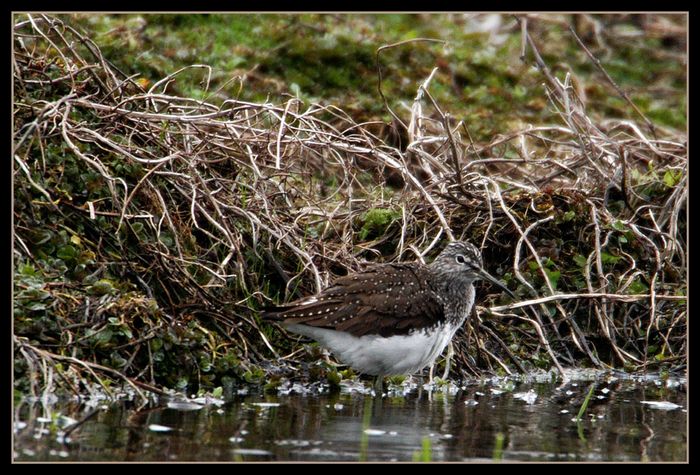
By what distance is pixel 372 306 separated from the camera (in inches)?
267

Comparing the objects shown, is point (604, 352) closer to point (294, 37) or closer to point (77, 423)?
point (77, 423)

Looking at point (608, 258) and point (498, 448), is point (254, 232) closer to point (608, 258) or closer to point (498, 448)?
point (498, 448)

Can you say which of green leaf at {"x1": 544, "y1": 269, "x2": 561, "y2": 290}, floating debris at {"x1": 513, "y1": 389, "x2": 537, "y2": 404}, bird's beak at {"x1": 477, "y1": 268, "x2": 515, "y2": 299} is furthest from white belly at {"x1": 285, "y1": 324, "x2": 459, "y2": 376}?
green leaf at {"x1": 544, "y1": 269, "x2": 561, "y2": 290}

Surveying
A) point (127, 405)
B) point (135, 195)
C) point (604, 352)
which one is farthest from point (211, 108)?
point (604, 352)

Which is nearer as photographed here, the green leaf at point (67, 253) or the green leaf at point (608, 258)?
the green leaf at point (67, 253)

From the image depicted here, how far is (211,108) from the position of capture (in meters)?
7.90

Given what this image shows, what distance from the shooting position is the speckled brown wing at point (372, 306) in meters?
6.60

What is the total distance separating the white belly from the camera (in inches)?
262

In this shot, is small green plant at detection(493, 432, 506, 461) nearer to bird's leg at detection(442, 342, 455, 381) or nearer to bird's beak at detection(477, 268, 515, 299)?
bird's leg at detection(442, 342, 455, 381)

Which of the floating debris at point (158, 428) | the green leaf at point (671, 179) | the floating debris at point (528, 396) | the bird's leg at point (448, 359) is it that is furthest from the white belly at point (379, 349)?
the green leaf at point (671, 179)

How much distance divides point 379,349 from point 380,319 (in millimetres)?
231

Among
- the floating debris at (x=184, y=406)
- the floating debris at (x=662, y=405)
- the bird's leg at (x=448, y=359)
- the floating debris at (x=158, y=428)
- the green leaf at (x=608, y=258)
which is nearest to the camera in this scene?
the floating debris at (x=158, y=428)

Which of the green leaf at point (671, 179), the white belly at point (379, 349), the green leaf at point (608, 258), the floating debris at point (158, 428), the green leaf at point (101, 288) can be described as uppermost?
the green leaf at point (671, 179)

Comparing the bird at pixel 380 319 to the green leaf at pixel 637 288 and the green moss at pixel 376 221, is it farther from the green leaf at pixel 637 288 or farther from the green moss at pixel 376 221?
the green leaf at pixel 637 288
